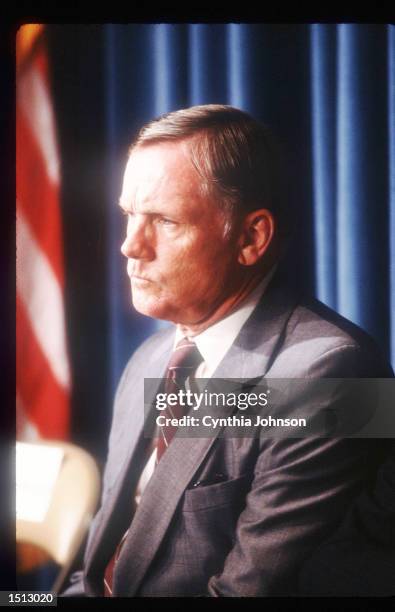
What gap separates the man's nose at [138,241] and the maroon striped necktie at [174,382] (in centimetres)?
19

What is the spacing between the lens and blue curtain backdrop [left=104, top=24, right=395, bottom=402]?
114 centimetres

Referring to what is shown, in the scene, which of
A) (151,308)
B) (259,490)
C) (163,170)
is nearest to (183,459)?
(259,490)

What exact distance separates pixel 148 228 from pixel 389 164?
490 mm

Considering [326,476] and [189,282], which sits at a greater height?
[189,282]

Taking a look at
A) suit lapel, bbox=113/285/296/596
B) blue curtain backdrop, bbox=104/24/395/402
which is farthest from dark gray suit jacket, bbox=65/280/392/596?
blue curtain backdrop, bbox=104/24/395/402

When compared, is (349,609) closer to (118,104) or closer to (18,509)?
(18,509)

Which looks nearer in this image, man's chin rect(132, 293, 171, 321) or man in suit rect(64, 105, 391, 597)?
man in suit rect(64, 105, 391, 597)

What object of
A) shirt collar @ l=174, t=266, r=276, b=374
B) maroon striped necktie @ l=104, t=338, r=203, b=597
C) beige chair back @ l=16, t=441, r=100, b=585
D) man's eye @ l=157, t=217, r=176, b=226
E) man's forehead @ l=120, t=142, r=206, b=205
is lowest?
beige chair back @ l=16, t=441, r=100, b=585

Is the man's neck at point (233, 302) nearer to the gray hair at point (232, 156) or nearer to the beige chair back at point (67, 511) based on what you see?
the gray hair at point (232, 156)

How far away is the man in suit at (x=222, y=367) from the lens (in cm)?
104

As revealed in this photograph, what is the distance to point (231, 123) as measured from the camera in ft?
3.62

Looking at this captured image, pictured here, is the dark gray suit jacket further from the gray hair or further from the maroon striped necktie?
the gray hair

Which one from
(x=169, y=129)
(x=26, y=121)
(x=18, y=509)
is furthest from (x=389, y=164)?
(x=18, y=509)

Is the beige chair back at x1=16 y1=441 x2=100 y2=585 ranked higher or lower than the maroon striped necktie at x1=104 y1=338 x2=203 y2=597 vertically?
lower
